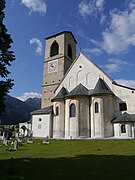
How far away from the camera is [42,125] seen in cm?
3997

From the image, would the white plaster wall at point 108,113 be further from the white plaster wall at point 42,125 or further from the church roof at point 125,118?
the white plaster wall at point 42,125

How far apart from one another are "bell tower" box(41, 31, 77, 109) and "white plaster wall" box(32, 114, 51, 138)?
241 inches

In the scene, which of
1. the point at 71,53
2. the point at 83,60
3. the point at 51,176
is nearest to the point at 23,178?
the point at 51,176

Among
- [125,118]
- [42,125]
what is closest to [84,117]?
[125,118]

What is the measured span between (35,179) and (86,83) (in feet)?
99.1

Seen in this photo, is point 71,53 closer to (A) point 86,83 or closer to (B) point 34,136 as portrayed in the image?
(A) point 86,83

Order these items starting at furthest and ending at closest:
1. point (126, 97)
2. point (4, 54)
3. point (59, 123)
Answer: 1. point (59, 123)
2. point (126, 97)
3. point (4, 54)

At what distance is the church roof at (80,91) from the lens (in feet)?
114

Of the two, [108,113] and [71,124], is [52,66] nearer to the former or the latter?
[71,124]

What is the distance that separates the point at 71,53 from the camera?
52469 millimetres

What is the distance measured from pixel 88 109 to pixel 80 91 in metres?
3.58

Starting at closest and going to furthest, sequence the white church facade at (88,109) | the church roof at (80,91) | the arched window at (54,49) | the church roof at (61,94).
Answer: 1. the white church facade at (88,109)
2. the church roof at (80,91)
3. the church roof at (61,94)
4. the arched window at (54,49)

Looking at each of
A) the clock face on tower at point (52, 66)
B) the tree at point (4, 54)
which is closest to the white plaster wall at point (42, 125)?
the clock face on tower at point (52, 66)

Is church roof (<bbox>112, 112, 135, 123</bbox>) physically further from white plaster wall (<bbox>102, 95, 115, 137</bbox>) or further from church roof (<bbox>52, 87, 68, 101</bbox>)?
church roof (<bbox>52, 87, 68, 101</bbox>)
